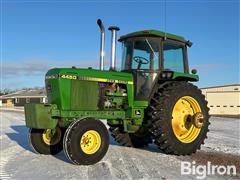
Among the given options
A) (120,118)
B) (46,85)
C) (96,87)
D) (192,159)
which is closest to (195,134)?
(192,159)

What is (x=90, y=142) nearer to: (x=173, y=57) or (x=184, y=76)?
(x=184, y=76)

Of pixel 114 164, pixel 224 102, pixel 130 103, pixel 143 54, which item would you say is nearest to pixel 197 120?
pixel 130 103

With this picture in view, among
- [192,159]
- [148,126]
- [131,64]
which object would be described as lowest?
[192,159]

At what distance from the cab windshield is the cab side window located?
244mm

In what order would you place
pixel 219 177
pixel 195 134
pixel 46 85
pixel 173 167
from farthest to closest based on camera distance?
pixel 195 134
pixel 46 85
pixel 173 167
pixel 219 177

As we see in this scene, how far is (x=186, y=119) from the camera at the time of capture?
8227 mm

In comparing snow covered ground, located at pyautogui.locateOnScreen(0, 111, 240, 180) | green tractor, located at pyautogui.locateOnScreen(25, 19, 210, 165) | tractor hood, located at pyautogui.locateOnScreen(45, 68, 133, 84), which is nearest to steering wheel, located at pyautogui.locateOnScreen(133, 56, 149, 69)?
green tractor, located at pyautogui.locateOnScreen(25, 19, 210, 165)

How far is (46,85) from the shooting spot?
24.9 ft

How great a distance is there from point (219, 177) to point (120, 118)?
2804mm

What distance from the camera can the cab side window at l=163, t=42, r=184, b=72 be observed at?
8414 millimetres

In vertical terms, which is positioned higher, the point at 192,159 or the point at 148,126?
the point at 148,126

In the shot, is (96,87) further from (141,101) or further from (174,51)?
(174,51)

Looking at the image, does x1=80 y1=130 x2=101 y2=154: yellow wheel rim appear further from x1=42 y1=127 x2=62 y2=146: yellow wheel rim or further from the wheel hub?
the wheel hub

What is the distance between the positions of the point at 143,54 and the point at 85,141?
2654 mm
